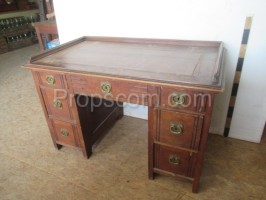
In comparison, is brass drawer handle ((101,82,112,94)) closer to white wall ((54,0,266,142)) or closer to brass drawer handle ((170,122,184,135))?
brass drawer handle ((170,122,184,135))

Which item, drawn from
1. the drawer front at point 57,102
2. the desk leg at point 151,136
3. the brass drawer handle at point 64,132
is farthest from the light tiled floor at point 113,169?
the drawer front at point 57,102

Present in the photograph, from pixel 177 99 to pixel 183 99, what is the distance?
0.03m

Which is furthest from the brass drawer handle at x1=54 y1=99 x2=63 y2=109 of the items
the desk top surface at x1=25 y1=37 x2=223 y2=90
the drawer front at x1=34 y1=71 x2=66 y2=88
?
the desk top surface at x1=25 y1=37 x2=223 y2=90

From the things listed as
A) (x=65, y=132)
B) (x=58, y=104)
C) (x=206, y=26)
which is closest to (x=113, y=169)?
(x=65, y=132)

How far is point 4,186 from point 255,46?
195cm

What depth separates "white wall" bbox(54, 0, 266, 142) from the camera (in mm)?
1434

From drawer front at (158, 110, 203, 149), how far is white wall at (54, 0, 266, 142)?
0.70m

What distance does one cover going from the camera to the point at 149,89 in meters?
1.11

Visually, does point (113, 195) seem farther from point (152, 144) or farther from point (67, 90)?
point (67, 90)

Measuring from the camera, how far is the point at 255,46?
4.78 feet

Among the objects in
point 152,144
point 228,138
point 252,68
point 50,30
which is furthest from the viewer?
point 50,30

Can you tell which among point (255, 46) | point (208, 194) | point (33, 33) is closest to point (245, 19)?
point (255, 46)

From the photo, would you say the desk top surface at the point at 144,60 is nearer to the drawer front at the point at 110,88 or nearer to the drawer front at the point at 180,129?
the drawer front at the point at 110,88

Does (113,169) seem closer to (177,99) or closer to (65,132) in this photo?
(65,132)
